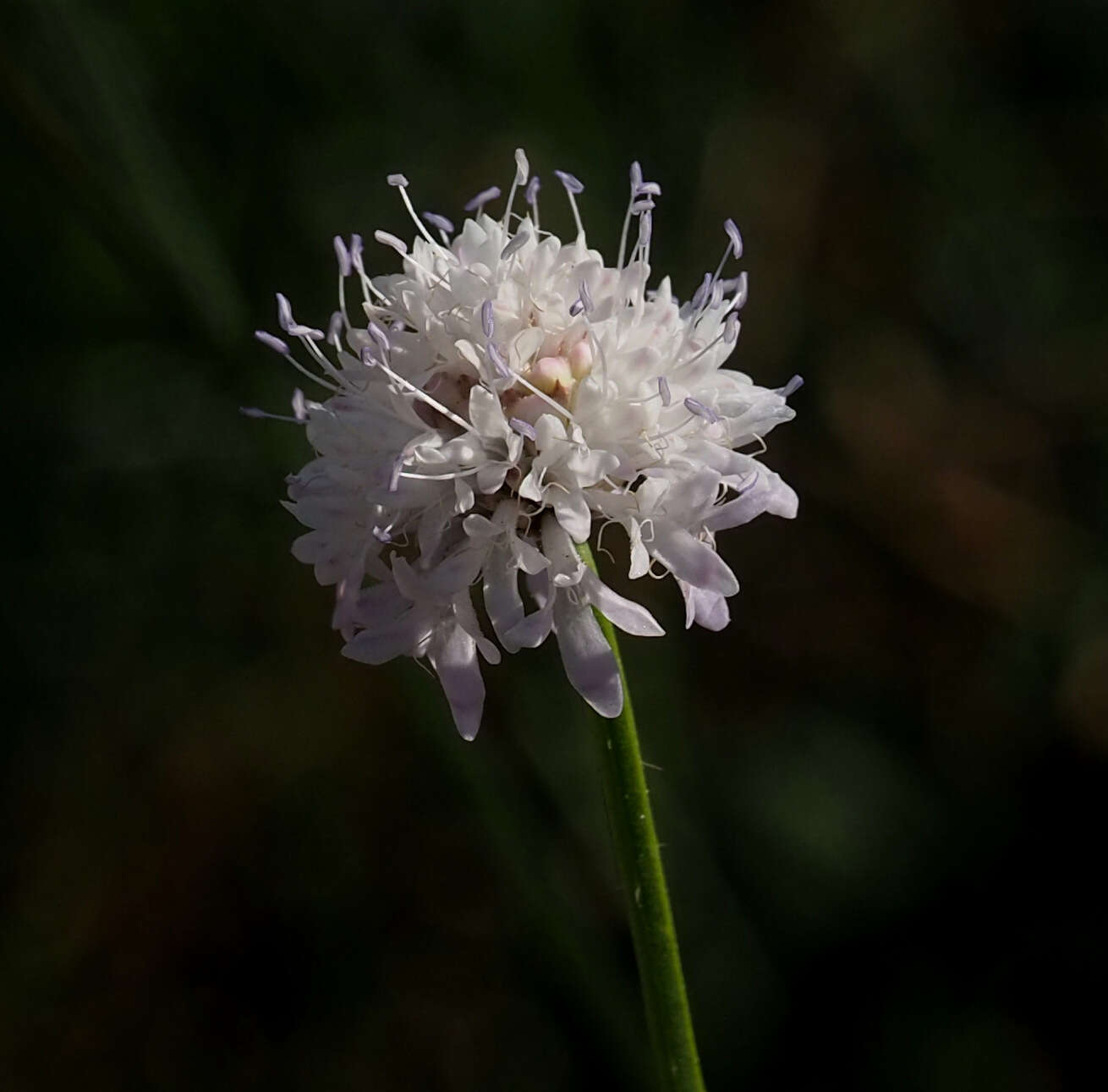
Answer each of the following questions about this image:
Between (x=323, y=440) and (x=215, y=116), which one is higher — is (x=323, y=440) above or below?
below

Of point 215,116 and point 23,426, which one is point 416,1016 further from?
point 215,116

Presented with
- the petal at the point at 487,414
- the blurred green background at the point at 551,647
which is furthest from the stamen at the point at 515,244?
the blurred green background at the point at 551,647

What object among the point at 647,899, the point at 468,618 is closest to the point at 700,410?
the point at 468,618

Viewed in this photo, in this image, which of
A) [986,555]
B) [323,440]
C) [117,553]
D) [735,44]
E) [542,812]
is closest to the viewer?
[323,440]

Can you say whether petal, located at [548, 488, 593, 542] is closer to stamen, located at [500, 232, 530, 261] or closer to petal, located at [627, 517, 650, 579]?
petal, located at [627, 517, 650, 579]

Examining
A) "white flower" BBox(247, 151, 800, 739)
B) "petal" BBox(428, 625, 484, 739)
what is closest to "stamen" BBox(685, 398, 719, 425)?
"white flower" BBox(247, 151, 800, 739)

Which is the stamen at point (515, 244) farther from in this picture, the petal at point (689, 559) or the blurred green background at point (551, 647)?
the blurred green background at point (551, 647)

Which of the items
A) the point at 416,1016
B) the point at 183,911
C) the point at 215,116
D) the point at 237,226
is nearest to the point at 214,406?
the point at 237,226
